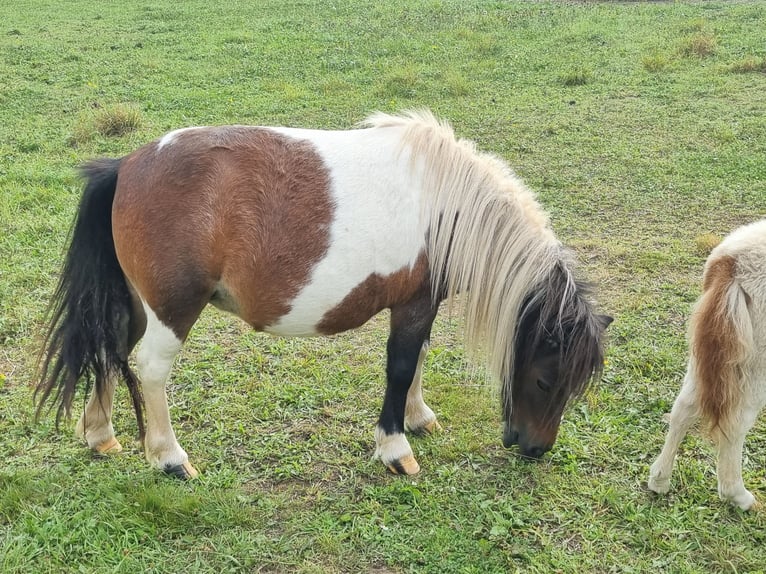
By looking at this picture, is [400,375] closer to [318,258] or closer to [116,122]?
[318,258]

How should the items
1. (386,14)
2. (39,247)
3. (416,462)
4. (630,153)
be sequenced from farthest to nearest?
(386,14), (630,153), (39,247), (416,462)

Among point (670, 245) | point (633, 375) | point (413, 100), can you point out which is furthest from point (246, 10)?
point (633, 375)

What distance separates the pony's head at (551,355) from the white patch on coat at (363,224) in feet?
1.96

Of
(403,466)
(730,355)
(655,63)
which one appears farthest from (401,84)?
(730,355)

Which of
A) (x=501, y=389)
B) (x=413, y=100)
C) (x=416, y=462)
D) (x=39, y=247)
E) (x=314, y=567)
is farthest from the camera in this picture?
(x=413, y=100)

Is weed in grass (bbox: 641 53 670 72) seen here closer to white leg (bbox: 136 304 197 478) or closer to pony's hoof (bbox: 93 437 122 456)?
white leg (bbox: 136 304 197 478)

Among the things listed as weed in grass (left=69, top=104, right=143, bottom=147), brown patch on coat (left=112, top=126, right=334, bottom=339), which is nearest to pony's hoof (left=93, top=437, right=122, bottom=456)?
brown patch on coat (left=112, top=126, right=334, bottom=339)

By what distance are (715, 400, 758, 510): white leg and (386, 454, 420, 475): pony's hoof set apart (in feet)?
4.47

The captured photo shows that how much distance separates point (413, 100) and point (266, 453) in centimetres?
653

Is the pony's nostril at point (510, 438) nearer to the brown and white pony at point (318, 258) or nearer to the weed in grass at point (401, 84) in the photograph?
the brown and white pony at point (318, 258)

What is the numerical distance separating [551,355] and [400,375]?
27.5 inches

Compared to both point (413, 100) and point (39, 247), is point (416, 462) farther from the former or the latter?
point (413, 100)

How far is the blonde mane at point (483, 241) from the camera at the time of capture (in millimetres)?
2922

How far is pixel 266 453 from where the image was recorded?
10.9ft
